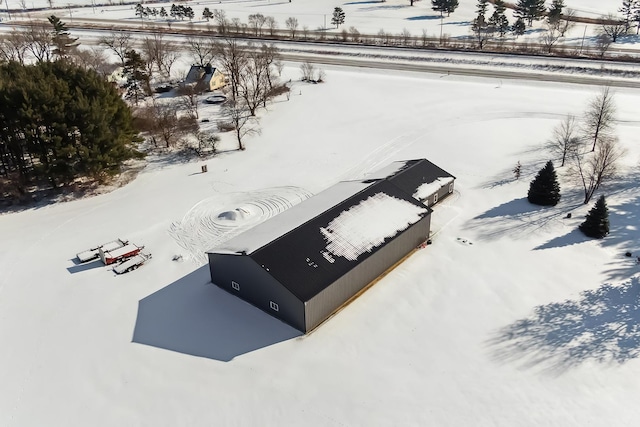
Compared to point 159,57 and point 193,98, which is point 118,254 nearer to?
point 193,98

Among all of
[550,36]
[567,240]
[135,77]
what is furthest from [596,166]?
[550,36]

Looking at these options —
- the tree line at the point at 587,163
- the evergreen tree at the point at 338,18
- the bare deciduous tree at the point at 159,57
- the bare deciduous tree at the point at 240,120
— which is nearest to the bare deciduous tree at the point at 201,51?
the bare deciduous tree at the point at 159,57

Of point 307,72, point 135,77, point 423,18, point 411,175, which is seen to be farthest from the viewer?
point 423,18

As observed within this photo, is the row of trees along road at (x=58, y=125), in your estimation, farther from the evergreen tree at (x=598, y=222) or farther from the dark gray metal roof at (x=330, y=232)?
the evergreen tree at (x=598, y=222)

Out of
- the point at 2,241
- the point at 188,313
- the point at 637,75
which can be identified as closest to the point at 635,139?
the point at 637,75

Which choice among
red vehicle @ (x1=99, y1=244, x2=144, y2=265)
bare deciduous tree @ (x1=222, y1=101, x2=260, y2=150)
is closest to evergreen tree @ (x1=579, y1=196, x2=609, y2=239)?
red vehicle @ (x1=99, y1=244, x2=144, y2=265)

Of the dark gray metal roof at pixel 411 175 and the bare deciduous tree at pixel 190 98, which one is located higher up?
the bare deciduous tree at pixel 190 98

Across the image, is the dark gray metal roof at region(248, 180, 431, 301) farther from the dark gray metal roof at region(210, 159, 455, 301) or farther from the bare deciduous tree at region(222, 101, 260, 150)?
the bare deciduous tree at region(222, 101, 260, 150)
